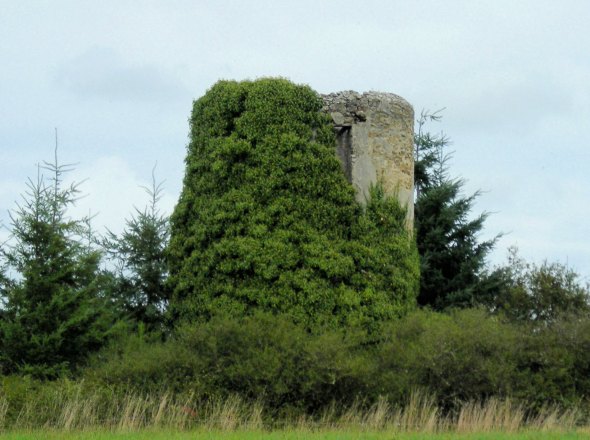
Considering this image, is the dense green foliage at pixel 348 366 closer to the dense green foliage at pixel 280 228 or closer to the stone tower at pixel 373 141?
the dense green foliage at pixel 280 228

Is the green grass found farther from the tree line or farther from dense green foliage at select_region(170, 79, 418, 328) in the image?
dense green foliage at select_region(170, 79, 418, 328)

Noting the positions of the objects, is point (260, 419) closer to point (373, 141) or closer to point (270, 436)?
point (270, 436)

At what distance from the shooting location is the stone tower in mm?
22875

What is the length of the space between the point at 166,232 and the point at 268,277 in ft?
13.8

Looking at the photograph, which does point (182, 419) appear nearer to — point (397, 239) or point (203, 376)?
point (203, 376)

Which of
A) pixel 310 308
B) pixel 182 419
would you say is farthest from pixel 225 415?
pixel 310 308

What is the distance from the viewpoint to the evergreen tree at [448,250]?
2727 centimetres

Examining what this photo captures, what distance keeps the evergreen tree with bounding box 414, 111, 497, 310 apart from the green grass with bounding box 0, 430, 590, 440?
11754mm

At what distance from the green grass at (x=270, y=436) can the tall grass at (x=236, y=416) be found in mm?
894

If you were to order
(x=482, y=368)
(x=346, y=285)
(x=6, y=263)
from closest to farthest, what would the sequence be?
(x=482, y=368), (x=6, y=263), (x=346, y=285)

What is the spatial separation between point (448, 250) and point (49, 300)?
→ 13.1 meters

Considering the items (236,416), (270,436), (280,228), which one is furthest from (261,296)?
(270,436)

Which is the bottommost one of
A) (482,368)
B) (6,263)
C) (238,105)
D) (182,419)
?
(182,419)

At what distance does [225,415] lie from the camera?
16766 mm
